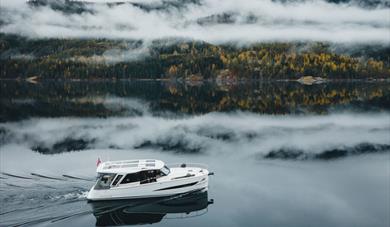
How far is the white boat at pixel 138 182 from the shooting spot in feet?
176

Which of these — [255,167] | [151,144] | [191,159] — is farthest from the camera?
[151,144]

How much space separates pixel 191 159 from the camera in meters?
77.1

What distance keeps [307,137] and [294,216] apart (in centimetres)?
5146

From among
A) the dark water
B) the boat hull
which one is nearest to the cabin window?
the boat hull

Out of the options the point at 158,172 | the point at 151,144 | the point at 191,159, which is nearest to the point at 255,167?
the point at 191,159

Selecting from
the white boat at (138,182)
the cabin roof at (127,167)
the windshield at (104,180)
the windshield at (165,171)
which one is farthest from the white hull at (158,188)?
the cabin roof at (127,167)

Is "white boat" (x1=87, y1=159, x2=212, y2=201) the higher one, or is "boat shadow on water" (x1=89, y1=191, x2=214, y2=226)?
"white boat" (x1=87, y1=159, x2=212, y2=201)

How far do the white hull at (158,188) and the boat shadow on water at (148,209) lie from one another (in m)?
0.56

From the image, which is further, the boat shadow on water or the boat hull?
the boat hull

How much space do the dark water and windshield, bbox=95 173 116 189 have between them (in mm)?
2279

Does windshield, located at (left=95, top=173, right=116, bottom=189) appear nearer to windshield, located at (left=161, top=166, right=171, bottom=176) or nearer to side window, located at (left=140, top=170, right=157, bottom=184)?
side window, located at (left=140, top=170, right=157, bottom=184)

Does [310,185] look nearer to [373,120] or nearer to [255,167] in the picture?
[255,167]

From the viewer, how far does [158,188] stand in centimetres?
5494

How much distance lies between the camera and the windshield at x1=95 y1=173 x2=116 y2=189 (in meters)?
53.9
